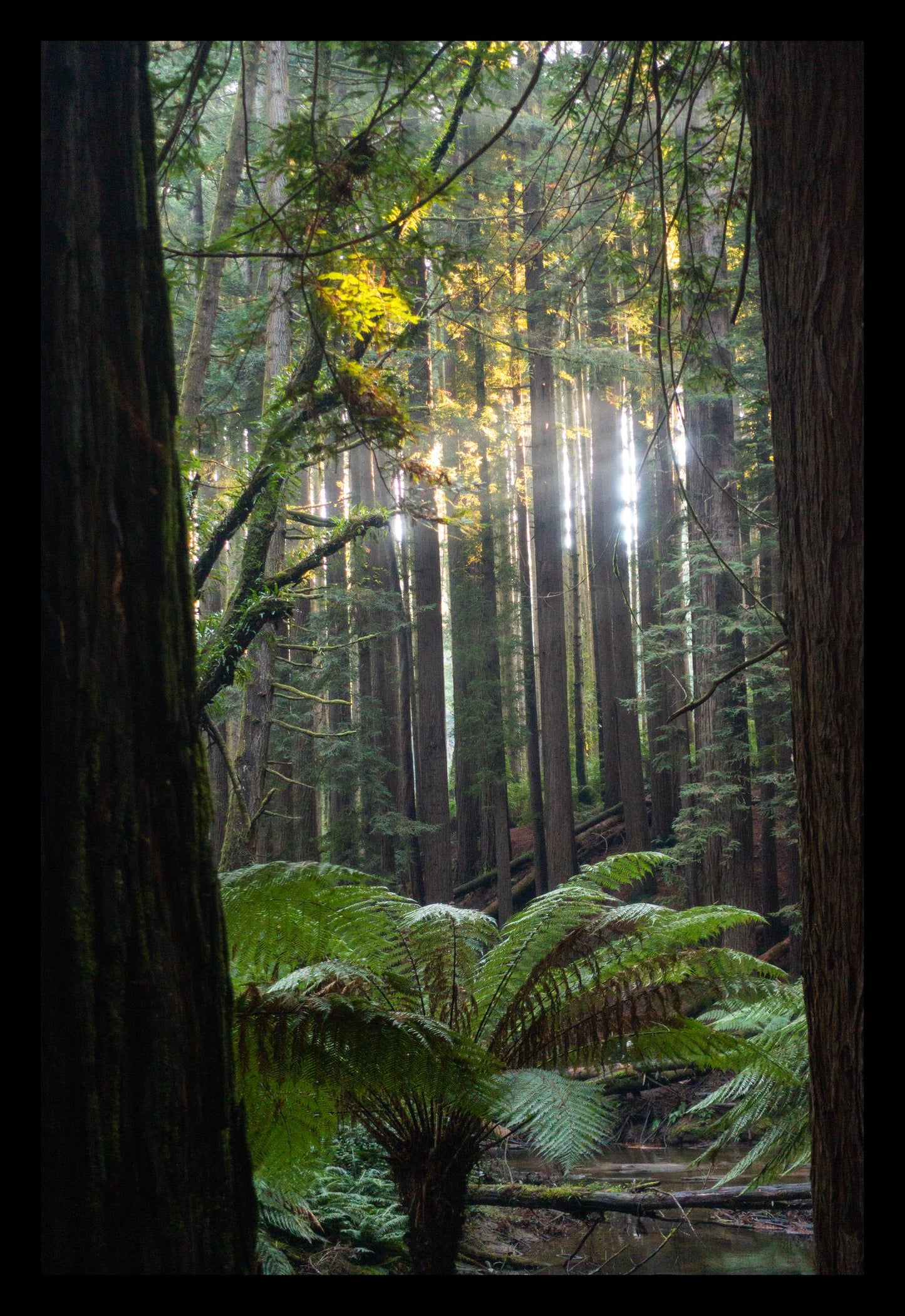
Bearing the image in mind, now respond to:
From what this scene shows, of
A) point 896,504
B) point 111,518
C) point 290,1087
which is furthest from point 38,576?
point 290,1087

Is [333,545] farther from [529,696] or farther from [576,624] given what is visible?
[576,624]

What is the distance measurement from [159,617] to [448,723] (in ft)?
130

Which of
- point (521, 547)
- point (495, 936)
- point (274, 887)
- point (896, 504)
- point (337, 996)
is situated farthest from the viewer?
point (521, 547)

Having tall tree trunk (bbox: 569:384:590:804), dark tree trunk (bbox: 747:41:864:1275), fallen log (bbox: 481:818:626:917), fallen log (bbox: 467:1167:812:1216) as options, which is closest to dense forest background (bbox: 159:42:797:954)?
fallen log (bbox: 481:818:626:917)

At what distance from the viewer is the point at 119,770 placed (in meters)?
1.32

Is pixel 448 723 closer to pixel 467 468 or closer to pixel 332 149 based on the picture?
pixel 467 468

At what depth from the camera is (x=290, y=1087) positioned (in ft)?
8.54

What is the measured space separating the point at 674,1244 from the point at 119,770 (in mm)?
3801

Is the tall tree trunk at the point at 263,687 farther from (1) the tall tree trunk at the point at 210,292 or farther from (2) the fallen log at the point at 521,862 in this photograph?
(2) the fallen log at the point at 521,862

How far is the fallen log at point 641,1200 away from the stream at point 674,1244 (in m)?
0.09

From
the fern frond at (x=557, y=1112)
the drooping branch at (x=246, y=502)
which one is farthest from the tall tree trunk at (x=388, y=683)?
the fern frond at (x=557, y=1112)

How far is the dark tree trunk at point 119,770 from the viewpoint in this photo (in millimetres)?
1238

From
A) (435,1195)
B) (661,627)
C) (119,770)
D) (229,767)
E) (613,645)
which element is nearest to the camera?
(119,770)

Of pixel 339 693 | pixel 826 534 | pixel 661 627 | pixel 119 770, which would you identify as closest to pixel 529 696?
pixel 339 693
